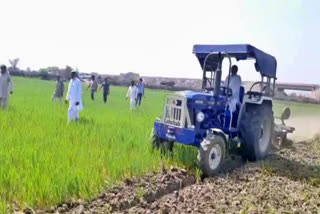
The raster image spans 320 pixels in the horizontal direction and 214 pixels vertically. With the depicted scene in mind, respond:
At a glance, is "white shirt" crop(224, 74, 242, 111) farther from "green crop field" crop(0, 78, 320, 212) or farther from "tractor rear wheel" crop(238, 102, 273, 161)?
"green crop field" crop(0, 78, 320, 212)

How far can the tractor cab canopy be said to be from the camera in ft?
23.9

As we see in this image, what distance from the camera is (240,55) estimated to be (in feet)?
25.1

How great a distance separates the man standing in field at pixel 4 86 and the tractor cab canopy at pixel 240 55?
295 inches

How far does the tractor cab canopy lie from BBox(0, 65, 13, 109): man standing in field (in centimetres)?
750

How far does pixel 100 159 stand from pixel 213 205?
80.4 inches

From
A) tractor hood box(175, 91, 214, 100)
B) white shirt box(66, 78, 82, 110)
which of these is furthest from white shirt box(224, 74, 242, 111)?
white shirt box(66, 78, 82, 110)

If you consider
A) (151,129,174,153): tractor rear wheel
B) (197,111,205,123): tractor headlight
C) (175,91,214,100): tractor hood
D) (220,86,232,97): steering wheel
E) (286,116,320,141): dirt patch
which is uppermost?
(220,86,232,97): steering wheel

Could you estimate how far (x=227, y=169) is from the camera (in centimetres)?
698

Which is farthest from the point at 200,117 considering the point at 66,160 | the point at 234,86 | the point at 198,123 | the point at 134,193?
the point at 66,160

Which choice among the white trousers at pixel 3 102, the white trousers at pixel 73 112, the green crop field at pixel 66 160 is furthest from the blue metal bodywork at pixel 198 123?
the white trousers at pixel 3 102

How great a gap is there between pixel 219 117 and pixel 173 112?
931 mm

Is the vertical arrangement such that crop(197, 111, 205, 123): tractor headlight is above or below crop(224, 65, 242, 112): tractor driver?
below

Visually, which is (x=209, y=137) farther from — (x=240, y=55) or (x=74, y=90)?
(x=74, y=90)

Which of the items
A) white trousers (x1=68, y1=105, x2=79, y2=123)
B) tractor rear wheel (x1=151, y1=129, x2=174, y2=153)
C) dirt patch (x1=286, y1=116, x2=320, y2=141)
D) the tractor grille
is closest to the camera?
the tractor grille
